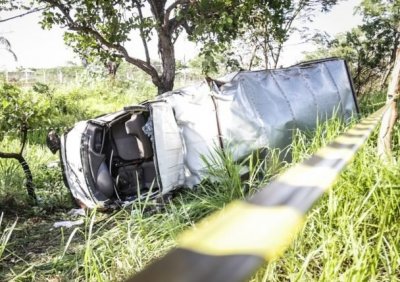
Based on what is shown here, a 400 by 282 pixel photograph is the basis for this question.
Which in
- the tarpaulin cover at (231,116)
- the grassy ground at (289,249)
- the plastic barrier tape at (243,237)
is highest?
the plastic barrier tape at (243,237)

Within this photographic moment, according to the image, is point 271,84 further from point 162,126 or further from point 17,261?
point 17,261

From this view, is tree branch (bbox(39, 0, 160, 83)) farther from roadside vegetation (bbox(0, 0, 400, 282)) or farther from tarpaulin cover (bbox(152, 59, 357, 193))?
tarpaulin cover (bbox(152, 59, 357, 193))

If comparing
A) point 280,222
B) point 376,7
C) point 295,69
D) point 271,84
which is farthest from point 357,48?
point 280,222

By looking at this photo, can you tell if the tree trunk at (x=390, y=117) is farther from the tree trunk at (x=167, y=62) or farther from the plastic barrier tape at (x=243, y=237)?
the tree trunk at (x=167, y=62)

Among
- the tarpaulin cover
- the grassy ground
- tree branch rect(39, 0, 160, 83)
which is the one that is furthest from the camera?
tree branch rect(39, 0, 160, 83)

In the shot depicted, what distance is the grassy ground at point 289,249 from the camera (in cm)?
195

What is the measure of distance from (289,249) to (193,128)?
2517 mm

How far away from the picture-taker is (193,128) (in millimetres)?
4449

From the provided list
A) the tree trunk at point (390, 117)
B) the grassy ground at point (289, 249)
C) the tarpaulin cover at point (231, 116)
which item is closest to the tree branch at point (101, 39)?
the tarpaulin cover at point (231, 116)

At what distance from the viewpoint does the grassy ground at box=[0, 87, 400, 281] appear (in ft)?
6.38

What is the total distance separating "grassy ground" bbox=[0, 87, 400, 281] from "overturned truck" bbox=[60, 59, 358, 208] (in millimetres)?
356

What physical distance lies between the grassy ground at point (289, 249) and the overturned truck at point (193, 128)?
356 millimetres

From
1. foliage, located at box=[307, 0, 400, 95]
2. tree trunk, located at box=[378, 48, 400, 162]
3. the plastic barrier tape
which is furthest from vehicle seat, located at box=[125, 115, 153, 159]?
foliage, located at box=[307, 0, 400, 95]

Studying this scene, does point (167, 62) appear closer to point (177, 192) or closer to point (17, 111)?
point (17, 111)
